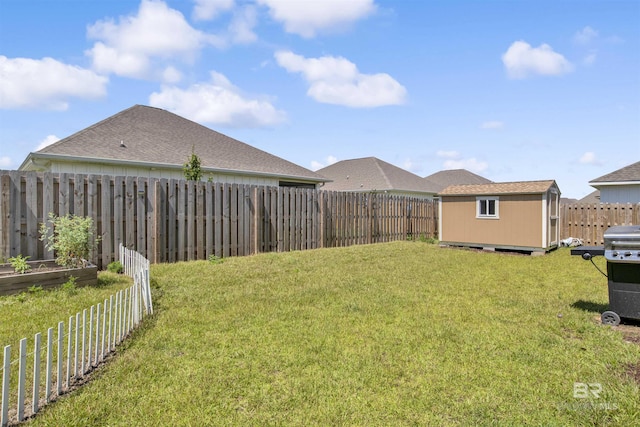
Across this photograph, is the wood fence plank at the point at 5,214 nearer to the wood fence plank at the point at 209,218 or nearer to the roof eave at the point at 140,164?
the wood fence plank at the point at 209,218

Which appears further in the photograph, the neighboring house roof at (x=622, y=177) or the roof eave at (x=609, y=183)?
the neighboring house roof at (x=622, y=177)

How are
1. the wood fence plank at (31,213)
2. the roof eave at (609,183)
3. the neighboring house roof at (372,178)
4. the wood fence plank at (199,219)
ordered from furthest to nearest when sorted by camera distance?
the neighboring house roof at (372,178) < the roof eave at (609,183) < the wood fence plank at (199,219) < the wood fence plank at (31,213)

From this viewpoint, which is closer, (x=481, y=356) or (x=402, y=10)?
(x=481, y=356)

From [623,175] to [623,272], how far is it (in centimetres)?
1629

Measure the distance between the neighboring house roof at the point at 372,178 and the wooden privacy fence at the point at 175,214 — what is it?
12.7 metres

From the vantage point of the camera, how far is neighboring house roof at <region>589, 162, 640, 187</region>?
16.0 meters

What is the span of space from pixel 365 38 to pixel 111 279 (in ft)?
30.3

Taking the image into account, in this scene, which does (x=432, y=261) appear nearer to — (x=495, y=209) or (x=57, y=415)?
(x=495, y=209)

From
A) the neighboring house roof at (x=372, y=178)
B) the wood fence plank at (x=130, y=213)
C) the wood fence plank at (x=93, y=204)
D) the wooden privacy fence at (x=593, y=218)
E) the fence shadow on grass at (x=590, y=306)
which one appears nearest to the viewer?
the fence shadow on grass at (x=590, y=306)

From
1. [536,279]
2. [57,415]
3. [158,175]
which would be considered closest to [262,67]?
[158,175]

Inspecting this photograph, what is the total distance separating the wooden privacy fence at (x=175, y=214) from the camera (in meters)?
7.11

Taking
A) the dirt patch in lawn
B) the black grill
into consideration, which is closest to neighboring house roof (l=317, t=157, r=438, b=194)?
the black grill

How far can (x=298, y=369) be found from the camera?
129 inches

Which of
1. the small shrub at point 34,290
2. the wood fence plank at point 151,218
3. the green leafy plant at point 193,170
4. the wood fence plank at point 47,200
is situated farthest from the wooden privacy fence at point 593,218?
the wood fence plank at point 47,200
